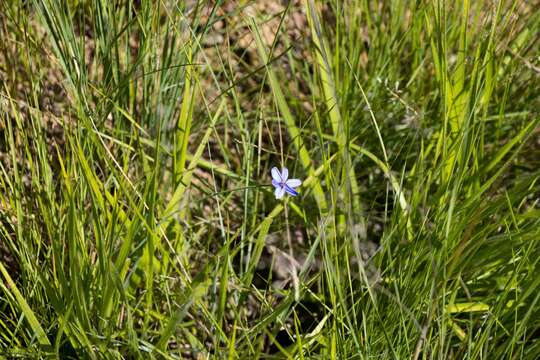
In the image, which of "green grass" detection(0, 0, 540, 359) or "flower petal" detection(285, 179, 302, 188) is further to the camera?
"flower petal" detection(285, 179, 302, 188)

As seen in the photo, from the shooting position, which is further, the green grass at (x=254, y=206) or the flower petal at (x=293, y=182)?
the flower petal at (x=293, y=182)

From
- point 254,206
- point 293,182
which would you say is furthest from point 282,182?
point 254,206

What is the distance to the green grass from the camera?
1.29 meters

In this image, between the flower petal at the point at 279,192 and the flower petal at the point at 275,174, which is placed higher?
the flower petal at the point at 275,174

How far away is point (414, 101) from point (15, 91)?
96cm

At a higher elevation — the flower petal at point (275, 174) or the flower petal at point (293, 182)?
the flower petal at point (275, 174)

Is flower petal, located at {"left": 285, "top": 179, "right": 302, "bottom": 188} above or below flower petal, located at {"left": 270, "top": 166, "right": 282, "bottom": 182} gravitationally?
below

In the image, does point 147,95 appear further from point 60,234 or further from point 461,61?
point 461,61

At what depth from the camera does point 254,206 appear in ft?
5.12

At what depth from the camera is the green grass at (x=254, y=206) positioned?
129cm

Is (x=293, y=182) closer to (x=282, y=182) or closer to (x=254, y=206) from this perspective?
(x=282, y=182)

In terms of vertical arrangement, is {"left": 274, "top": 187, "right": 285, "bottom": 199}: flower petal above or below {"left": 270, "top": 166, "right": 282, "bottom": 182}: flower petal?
below

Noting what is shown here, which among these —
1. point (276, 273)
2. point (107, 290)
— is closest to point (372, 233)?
point (276, 273)

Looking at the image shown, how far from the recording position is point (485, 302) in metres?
1.53
